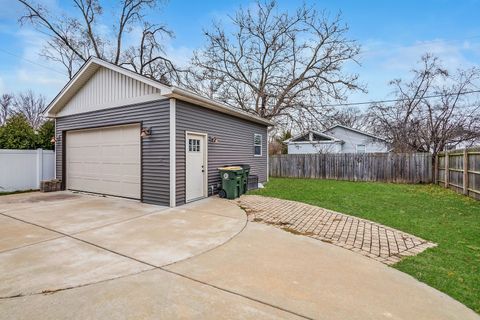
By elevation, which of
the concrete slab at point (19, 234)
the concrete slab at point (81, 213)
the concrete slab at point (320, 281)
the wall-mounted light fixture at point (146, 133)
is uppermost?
the wall-mounted light fixture at point (146, 133)

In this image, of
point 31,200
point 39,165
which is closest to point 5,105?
point 39,165

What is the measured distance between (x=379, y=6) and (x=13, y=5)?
19637 millimetres

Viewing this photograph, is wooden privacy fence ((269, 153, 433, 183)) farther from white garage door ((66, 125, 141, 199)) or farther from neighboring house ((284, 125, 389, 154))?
white garage door ((66, 125, 141, 199))

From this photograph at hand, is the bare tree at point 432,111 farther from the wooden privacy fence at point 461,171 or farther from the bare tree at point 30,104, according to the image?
the bare tree at point 30,104

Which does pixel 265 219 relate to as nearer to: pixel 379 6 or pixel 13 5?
pixel 379 6

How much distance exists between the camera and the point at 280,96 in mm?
19484

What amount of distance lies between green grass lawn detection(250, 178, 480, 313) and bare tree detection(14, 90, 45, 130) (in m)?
33.7

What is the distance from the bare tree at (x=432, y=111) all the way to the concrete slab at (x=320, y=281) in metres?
15.7

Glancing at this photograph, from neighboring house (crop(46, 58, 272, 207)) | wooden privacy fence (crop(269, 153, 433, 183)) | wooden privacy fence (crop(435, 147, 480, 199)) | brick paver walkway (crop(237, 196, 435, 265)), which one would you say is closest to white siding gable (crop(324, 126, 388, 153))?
wooden privacy fence (crop(269, 153, 433, 183))

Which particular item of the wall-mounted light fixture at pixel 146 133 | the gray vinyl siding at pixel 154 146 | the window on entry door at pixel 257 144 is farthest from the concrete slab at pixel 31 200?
the window on entry door at pixel 257 144

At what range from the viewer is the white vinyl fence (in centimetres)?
952

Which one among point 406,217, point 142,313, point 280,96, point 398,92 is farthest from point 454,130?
point 142,313

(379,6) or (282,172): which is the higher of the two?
(379,6)

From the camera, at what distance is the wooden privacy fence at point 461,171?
8383mm
